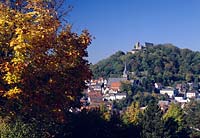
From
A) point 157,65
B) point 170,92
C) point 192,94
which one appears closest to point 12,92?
point 170,92

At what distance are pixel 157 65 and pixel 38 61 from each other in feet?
378

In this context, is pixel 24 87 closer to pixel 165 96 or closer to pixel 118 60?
pixel 165 96

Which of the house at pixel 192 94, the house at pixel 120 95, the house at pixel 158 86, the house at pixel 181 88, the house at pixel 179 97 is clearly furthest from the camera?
the house at pixel 192 94

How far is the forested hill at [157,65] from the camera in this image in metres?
125

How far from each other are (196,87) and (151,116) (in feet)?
336

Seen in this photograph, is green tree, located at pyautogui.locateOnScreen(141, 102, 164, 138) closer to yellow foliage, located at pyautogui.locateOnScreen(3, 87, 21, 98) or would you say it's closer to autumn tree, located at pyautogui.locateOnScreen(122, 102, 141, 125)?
autumn tree, located at pyautogui.locateOnScreen(122, 102, 141, 125)

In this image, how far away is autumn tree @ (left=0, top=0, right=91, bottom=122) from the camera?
10180mm

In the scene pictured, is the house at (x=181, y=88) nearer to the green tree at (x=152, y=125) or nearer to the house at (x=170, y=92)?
the house at (x=170, y=92)

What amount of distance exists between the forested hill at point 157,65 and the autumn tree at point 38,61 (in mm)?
106481

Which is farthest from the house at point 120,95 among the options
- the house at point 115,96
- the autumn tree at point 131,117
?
the autumn tree at point 131,117

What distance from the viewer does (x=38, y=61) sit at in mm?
10516

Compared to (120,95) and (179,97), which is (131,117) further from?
(179,97)

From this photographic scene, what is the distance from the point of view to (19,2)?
1151 cm

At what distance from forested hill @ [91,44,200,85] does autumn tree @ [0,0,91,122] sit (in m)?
106
